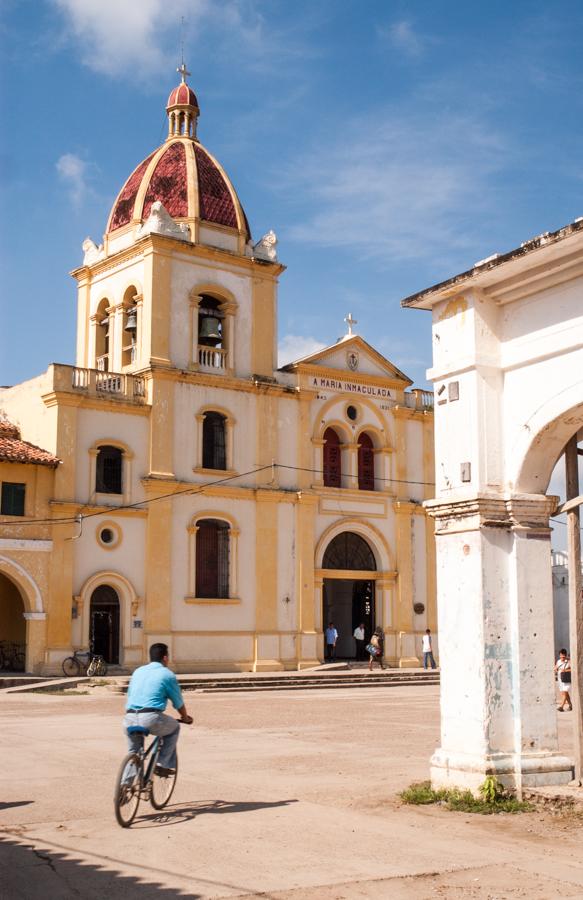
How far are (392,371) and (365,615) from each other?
808 cm

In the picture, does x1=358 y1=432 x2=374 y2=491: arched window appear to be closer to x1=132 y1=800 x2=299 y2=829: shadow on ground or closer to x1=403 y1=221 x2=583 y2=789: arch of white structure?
x1=403 y1=221 x2=583 y2=789: arch of white structure

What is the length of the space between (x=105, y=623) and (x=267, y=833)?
22025 millimetres

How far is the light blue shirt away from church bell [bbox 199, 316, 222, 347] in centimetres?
2369

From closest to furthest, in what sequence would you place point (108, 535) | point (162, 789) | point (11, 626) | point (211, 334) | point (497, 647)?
point (162, 789)
point (497, 647)
point (108, 535)
point (11, 626)
point (211, 334)

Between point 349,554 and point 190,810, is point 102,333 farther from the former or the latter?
point 190,810

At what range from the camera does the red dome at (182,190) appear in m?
33.3

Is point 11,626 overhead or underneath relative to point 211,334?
underneath

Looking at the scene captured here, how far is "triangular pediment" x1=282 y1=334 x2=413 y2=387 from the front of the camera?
3434 cm

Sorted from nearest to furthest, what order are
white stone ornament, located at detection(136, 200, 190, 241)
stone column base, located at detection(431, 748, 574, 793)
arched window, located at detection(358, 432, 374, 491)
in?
stone column base, located at detection(431, 748, 574, 793) < white stone ornament, located at detection(136, 200, 190, 241) < arched window, located at detection(358, 432, 374, 491)

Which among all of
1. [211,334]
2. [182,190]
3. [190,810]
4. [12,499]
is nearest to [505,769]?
[190,810]

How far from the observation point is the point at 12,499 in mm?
28328

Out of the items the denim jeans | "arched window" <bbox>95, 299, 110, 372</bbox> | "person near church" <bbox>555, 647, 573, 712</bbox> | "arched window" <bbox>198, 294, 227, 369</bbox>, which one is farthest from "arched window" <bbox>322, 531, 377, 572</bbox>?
the denim jeans

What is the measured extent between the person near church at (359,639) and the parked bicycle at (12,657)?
10260 mm

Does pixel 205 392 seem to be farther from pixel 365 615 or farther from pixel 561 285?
pixel 561 285
